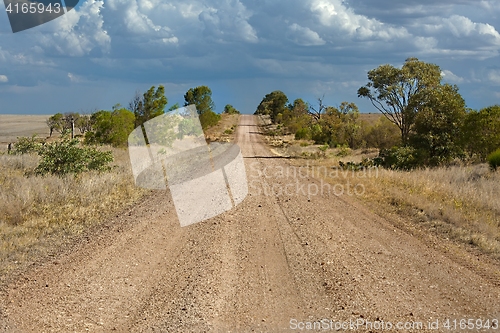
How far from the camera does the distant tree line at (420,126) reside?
65.4 feet

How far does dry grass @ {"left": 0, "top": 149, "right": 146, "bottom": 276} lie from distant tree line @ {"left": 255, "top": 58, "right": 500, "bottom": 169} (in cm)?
1216

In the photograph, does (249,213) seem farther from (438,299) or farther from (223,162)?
(223,162)

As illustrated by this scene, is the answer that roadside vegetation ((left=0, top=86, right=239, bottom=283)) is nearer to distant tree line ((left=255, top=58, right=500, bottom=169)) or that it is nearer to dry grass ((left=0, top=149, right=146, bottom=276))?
dry grass ((left=0, top=149, right=146, bottom=276))

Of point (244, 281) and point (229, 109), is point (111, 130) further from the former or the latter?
point (229, 109)

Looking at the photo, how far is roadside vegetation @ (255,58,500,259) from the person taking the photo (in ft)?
33.2

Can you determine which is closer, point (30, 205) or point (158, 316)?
point (158, 316)

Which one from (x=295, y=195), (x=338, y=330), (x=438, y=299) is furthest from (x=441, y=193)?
(x=338, y=330)

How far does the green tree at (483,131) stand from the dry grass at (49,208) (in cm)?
1412

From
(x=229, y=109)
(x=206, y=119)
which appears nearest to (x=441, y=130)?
(x=206, y=119)

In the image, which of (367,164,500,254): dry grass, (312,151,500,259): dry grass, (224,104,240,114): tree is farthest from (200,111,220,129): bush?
(224,104,240,114): tree

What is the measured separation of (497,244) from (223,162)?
14046mm

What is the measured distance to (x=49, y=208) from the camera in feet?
34.2

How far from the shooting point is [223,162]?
2106cm

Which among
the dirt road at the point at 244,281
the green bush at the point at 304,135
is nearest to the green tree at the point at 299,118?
the green bush at the point at 304,135
